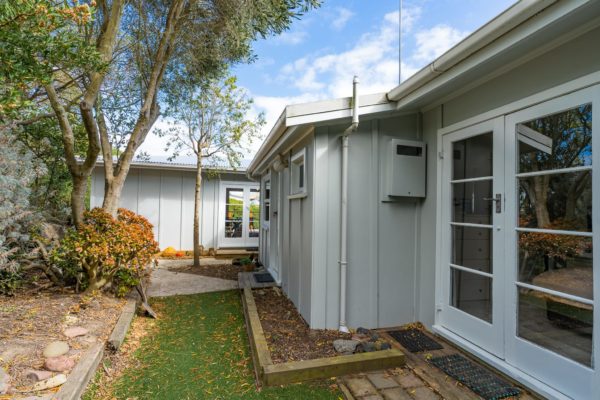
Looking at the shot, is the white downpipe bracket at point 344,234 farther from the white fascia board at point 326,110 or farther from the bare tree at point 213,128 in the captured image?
the bare tree at point 213,128

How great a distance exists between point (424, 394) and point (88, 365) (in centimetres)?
273

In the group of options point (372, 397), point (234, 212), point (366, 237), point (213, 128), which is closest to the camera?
point (372, 397)

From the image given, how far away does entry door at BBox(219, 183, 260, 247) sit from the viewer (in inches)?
396

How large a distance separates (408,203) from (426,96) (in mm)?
1252

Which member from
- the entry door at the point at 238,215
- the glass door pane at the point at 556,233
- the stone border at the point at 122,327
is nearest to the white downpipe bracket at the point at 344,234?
the glass door pane at the point at 556,233

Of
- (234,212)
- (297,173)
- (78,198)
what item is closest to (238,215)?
(234,212)

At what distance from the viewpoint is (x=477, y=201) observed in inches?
122

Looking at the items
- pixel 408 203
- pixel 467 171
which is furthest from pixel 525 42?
pixel 408 203

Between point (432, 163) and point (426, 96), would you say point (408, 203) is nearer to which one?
point (432, 163)

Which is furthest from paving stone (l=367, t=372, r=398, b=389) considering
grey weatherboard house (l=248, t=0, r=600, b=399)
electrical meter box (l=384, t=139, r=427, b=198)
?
electrical meter box (l=384, t=139, r=427, b=198)

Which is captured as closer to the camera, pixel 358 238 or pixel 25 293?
pixel 358 238

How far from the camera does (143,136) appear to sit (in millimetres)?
5508

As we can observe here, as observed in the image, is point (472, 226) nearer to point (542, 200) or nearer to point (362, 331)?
point (542, 200)

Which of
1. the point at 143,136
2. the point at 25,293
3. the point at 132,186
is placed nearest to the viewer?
the point at 25,293
